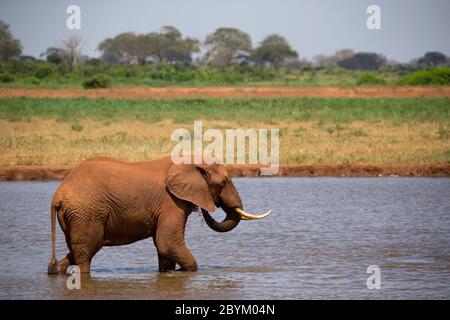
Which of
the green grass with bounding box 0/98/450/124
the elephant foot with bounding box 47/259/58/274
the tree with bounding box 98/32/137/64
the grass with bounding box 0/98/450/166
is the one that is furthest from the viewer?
the tree with bounding box 98/32/137/64

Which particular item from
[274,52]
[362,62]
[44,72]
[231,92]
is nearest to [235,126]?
[231,92]

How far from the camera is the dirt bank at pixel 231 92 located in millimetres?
43125

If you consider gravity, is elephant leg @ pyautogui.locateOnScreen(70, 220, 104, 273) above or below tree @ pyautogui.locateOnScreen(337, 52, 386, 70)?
below

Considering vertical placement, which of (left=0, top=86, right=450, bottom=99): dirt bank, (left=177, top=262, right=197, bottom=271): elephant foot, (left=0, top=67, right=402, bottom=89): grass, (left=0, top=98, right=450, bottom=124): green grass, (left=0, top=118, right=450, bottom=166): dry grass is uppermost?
(left=0, top=67, right=402, bottom=89): grass

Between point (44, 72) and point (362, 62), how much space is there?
6127 centimetres

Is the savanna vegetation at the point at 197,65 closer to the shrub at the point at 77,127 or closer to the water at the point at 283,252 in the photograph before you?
the shrub at the point at 77,127

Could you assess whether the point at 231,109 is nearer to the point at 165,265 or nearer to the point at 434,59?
the point at 165,265

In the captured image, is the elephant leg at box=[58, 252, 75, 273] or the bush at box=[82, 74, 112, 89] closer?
the elephant leg at box=[58, 252, 75, 273]

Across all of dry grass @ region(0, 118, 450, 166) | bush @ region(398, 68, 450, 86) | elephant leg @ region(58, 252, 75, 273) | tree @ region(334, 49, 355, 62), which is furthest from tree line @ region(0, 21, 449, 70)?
elephant leg @ region(58, 252, 75, 273)

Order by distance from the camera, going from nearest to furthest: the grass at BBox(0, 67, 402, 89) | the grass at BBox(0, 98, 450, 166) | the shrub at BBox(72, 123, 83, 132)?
the grass at BBox(0, 98, 450, 166), the shrub at BBox(72, 123, 83, 132), the grass at BBox(0, 67, 402, 89)

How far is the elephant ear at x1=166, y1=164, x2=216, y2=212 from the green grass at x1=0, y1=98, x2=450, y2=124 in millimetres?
19820

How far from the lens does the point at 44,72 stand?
62188 mm

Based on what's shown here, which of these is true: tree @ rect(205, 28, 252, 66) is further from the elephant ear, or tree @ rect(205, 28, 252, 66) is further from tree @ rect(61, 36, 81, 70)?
the elephant ear

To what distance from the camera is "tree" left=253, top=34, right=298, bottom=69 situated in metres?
99.3
